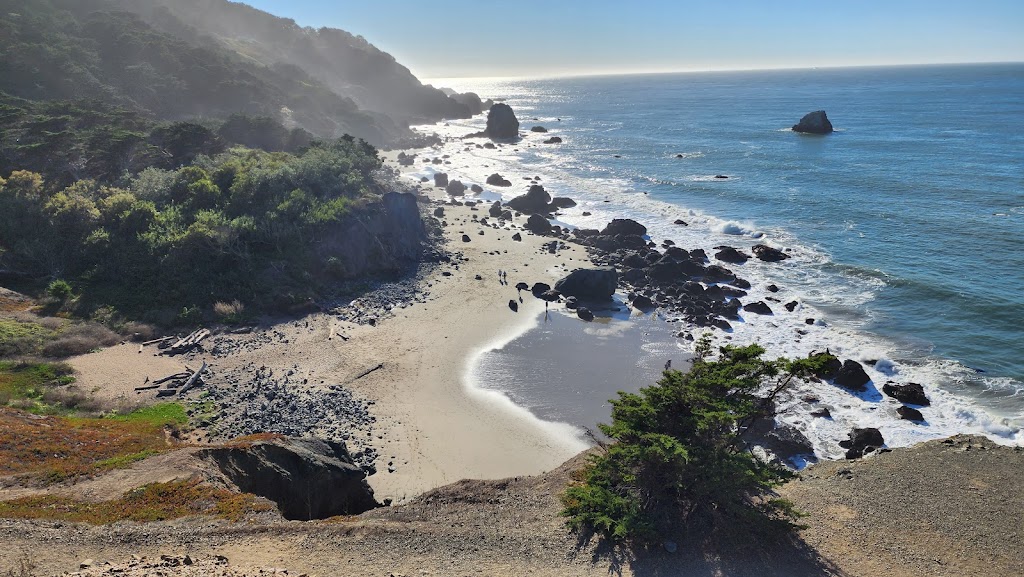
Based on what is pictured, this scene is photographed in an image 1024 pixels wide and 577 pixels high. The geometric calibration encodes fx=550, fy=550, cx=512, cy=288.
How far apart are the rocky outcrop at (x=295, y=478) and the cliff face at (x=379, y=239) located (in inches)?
841

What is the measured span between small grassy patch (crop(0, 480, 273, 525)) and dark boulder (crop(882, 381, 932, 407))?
2708 centimetres

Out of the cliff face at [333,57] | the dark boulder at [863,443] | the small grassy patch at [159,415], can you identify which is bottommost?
the dark boulder at [863,443]

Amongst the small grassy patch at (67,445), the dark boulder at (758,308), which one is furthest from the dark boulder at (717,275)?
the small grassy patch at (67,445)

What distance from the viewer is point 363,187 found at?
1827 inches

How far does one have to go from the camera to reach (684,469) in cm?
1547

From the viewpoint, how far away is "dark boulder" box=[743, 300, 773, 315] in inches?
1400

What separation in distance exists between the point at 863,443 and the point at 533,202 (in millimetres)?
42943

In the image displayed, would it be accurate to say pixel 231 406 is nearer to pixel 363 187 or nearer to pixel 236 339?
pixel 236 339

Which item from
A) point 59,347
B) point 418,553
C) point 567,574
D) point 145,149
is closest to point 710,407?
point 567,574

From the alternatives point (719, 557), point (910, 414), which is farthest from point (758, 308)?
point (719, 557)

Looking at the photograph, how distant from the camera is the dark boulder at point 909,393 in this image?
25438 mm

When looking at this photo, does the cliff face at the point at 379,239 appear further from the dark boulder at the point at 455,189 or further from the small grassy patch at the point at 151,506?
the small grassy patch at the point at 151,506

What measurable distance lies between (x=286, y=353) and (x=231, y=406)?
214 inches

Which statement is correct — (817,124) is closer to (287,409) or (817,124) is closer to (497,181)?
(497,181)
